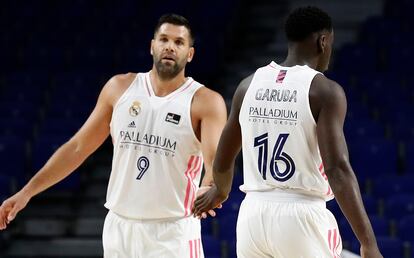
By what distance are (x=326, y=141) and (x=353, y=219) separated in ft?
1.21

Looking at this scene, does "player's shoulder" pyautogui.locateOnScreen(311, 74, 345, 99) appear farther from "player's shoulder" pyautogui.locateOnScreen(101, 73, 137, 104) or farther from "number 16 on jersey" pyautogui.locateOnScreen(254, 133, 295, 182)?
"player's shoulder" pyautogui.locateOnScreen(101, 73, 137, 104)

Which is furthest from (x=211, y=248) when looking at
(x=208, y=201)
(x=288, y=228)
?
(x=288, y=228)

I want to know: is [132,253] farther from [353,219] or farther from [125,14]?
[125,14]

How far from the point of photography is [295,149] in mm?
4070

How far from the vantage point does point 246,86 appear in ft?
14.1

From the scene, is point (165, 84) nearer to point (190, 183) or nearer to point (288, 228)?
point (190, 183)

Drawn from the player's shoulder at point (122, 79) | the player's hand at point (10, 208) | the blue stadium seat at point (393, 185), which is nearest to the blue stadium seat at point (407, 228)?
the blue stadium seat at point (393, 185)

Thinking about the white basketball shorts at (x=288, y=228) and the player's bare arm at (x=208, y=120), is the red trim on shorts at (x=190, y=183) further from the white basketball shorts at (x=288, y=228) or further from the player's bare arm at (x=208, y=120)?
the white basketball shorts at (x=288, y=228)

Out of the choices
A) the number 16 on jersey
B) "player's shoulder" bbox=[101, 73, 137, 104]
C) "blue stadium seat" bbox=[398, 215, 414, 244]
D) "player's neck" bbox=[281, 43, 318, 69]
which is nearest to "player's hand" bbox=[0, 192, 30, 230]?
"player's shoulder" bbox=[101, 73, 137, 104]

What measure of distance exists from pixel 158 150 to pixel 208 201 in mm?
559

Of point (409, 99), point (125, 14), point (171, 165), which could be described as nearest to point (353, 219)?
point (171, 165)

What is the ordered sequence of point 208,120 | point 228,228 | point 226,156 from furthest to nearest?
point 228,228
point 208,120
point 226,156

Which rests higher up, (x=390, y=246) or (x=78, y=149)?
(x=78, y=149)

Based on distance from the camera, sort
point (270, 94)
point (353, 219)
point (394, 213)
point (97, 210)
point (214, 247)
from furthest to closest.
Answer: point (97, 210) < point (394, 213) < point (214, 247) < point (270, 94) < point (353, 219)
